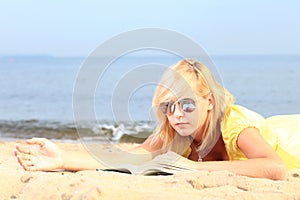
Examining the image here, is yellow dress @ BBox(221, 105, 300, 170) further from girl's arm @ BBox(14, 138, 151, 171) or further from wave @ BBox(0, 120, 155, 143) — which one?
wave @ BBox(0, 120, 155, 143)

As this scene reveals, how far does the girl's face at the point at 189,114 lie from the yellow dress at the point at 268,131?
0.52ft

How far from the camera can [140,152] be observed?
359 centimetres

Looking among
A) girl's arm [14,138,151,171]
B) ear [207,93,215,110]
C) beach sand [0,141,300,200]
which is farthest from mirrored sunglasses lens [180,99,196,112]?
girl's arm [14,138,151,171]

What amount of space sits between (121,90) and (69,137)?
498 centimetres

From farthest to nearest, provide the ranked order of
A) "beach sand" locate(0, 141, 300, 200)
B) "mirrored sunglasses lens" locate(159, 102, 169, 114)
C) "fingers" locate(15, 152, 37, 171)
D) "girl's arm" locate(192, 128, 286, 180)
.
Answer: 1. "mirrored sunglasses lens" locate(159, 102, 169, 114)
2. "fingers" locate(15, 152, 37, 171)
3. "girl's arm" locate(192, 128, 286, 180)
4. "beach sand" locate(0, 141, 300, 200)

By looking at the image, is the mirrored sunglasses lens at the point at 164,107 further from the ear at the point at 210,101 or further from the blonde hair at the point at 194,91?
the ear at the point at 210,101

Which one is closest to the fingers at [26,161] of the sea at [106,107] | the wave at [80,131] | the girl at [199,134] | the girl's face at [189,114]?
the girl at [199,134]

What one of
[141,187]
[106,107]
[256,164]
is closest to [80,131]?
[106,107]

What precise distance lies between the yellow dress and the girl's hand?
1088 mm

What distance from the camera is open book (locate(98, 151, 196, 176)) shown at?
296 cm

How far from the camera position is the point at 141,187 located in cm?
251

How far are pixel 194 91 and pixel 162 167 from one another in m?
0.53

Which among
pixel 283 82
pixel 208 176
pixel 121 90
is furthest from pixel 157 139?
pixel 283 82

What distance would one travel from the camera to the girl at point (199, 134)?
2998mm
